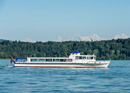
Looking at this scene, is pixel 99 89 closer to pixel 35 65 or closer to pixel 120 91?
pixel 120 91

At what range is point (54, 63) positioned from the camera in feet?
397

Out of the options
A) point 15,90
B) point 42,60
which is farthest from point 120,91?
point 42,60

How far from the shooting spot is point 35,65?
12312cm

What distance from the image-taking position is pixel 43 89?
194 ft

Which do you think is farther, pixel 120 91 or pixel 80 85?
pixel 80 85

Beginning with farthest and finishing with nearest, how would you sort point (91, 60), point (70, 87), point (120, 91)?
1. point (91, 60)
2. point (70, 87)
3. point (120, 91)

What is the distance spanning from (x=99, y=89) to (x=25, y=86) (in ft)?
46.1

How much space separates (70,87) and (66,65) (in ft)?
191

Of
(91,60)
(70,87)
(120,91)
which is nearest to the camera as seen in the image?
(120,91)

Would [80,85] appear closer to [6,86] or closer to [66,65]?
[6,86]

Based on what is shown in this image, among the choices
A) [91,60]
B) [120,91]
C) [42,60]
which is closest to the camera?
[120,91]

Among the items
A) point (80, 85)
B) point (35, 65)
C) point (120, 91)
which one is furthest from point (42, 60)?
point (120, 91)

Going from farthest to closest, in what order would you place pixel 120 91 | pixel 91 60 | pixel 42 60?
pixel 42 60 < pixel 91 60 < pixel 120 91

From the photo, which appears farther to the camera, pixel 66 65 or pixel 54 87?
pixel 66 65
